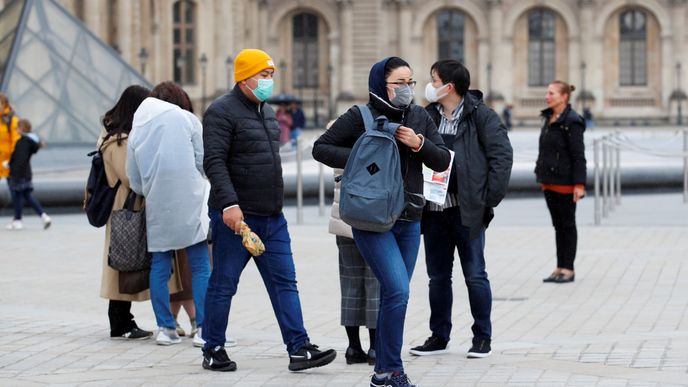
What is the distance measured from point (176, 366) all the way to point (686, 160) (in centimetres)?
1553

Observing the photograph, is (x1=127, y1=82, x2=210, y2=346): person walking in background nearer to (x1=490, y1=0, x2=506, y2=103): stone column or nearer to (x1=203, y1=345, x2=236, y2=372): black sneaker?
(x1=203, y1=345, x2=236, y2=372): black sneaker

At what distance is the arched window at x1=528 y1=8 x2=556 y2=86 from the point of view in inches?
2645

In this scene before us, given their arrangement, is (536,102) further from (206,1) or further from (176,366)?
(176,366)

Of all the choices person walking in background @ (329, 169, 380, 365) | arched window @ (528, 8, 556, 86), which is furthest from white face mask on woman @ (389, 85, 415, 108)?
arched window @ (528, 8, 556, 86)

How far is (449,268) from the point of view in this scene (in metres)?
9.16

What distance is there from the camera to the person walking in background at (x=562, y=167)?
12.6m

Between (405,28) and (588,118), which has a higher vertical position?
(405,28)

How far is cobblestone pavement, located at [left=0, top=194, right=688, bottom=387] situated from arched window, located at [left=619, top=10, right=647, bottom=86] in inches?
2007

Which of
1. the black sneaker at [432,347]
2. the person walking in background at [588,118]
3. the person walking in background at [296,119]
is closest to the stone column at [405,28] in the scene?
the person walking in background at [588,118]

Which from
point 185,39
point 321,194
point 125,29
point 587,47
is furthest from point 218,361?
point 587,47

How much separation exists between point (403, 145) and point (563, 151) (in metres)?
4.89

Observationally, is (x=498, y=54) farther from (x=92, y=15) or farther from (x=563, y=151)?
(x=563, y=151)

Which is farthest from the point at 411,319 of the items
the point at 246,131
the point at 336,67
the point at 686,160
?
the point at 336,67

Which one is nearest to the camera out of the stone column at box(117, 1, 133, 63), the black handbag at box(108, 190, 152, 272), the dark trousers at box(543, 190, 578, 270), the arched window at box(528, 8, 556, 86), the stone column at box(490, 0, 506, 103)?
the black handbag at box(108, 190, 152, 272)
